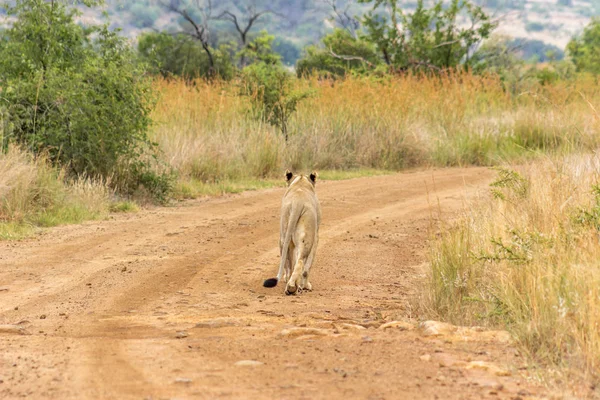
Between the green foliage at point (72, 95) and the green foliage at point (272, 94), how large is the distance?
182 inches

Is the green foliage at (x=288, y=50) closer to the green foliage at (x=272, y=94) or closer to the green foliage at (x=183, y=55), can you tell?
the green foliage at (x=183, y=55)

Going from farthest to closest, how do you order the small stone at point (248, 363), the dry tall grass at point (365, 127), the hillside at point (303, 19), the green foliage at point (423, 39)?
the hillside at point (303, 19), the green foliage at point (423, 39), the dry tall grass at point (365, 127), the small stone at point (248, 363)

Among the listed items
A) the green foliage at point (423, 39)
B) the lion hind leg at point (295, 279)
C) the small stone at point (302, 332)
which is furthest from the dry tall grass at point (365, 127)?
the small stone at point (302, 332)

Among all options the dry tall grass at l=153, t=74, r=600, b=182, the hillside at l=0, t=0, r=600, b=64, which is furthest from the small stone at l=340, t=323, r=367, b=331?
the hillside at l=0, t=0, r=600, b=64

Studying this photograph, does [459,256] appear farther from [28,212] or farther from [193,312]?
[28,212]

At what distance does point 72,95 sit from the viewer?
515 inches

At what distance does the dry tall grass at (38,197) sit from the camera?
11.6 meters

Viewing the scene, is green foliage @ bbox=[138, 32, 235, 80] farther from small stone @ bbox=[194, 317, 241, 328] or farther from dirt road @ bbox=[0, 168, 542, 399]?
small stone @ bbox=[194, 317, 241, 328]

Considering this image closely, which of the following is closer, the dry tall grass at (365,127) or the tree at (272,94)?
the dry tall grass at (365,127)

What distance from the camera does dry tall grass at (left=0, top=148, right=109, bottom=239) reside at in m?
11.6

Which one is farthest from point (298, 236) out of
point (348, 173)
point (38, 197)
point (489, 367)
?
point (348, 173)

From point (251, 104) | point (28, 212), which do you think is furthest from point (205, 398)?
point (251, 104)

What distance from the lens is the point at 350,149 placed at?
19.4 meters

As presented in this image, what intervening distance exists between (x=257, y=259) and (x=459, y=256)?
277 centimetres
